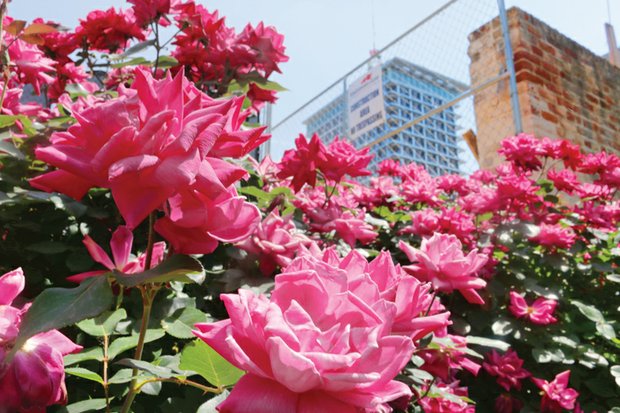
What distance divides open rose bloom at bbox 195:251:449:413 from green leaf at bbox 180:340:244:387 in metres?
0.11

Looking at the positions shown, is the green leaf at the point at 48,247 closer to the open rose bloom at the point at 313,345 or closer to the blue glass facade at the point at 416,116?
the open rose bloom at the point at 313,345

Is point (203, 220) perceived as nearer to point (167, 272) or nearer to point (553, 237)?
point (167, 272)

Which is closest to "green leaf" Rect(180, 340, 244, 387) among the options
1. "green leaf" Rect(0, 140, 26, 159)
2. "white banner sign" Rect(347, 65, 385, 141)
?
"green leaf" Rect(0, 140, 26, 159)

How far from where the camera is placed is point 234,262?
976 millimetres

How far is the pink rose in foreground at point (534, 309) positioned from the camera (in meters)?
1.45

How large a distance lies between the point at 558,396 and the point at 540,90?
9.76 ft

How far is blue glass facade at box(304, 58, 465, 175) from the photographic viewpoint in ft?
12.8

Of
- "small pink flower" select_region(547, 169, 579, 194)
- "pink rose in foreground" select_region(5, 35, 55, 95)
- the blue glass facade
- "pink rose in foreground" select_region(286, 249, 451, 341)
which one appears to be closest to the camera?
"pink rose in foreground" select_region(286, 249, 451, 341)

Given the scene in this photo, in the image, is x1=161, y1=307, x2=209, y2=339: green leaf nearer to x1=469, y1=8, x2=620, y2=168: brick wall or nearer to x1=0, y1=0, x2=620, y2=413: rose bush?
x1=0, y1=0, x2=620, y2=413: rose bush

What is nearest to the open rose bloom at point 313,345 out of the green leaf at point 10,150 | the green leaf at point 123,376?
the green leaf at point 123,376

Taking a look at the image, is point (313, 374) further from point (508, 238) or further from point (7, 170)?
point (508, 238)

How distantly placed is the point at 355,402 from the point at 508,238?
1511mm

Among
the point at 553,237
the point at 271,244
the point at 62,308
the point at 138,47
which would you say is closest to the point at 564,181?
the point at 553,237

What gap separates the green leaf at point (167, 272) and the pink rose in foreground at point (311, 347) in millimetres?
43
